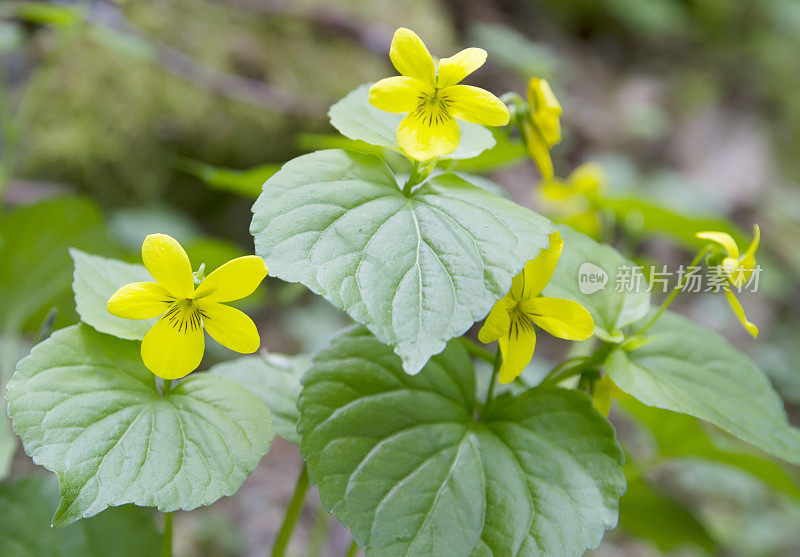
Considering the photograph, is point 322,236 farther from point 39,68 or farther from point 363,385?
point 39,68

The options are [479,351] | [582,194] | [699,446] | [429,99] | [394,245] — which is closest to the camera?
[394,245]

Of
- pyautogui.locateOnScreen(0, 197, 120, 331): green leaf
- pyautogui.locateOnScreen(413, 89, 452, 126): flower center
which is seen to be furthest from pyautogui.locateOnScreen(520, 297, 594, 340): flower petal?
pyautogui.locateOnScreen(0, 197, 120, 331): green leaf

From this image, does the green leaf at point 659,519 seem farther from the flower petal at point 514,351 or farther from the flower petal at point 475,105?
the flower petal at point 475,105

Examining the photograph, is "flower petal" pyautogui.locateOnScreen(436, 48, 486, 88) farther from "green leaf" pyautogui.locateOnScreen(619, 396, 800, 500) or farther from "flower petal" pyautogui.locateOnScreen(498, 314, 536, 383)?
"green leaf" pyautogui.locateOnScreen(619, 396, 800, 500)

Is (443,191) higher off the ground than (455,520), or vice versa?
(443,191)

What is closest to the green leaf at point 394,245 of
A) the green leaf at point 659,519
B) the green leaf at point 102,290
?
the green leaf at point 102,290

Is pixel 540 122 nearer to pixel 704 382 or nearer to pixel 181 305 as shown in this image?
pixel 704 382

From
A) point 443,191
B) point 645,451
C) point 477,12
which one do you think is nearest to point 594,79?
point 477,12

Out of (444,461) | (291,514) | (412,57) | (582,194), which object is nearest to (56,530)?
(291,514)
